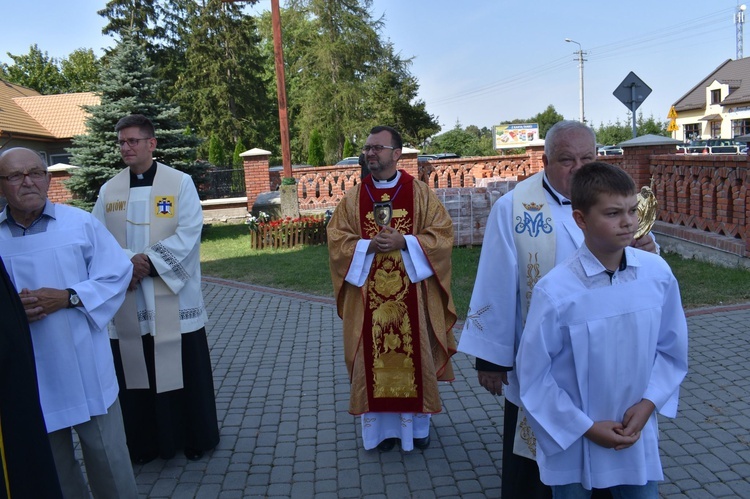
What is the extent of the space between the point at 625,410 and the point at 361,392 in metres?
2.33

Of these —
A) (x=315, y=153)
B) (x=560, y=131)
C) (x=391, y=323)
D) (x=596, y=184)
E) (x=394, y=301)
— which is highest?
(x=315, y=153)

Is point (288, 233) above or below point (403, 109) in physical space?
below

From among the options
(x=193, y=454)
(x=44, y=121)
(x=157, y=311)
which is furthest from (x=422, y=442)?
(x=44, y=121)

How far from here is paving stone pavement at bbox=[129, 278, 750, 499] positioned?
4.11 m

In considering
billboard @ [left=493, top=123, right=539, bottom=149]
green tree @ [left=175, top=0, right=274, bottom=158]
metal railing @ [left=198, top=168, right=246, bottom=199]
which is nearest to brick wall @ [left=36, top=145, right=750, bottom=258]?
metal railing @ [left=198, top=168, right=246, bottom=199]

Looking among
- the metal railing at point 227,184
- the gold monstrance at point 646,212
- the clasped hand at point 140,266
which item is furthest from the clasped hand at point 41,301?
the metal railing at point 227,184

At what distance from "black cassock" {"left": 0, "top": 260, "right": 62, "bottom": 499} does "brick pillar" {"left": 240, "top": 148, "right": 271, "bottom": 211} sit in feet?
52.7

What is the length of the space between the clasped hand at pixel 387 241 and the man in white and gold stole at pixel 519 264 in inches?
46.0

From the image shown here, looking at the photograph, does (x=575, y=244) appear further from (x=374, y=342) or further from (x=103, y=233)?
(x=103, y=233)

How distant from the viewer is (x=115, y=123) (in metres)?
15.4

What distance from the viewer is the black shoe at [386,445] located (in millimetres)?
4656

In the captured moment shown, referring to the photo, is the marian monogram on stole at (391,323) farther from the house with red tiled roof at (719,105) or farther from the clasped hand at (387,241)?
the house with red tiled roof at (719,105)

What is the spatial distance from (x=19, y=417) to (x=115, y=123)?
1410 centimetres

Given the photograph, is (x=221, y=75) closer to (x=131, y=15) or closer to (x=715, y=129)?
(x=131, y=15)
